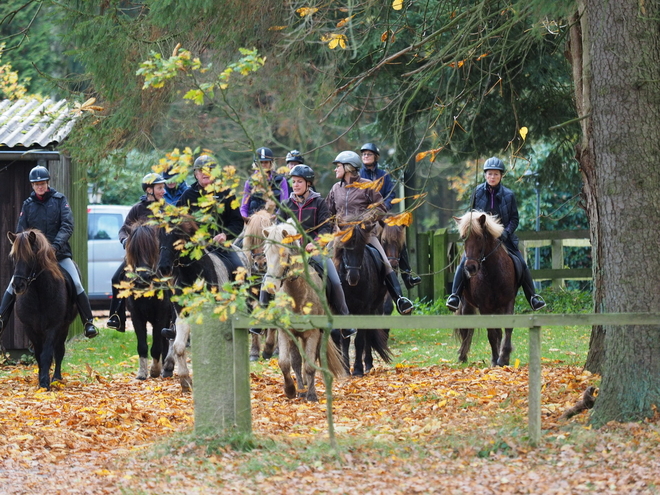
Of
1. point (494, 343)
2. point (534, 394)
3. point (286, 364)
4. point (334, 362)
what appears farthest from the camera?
point (494, 343)

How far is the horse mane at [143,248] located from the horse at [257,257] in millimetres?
1138

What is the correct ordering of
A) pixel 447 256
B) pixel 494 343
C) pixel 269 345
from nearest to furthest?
pixel 494 343 → pixel 269 345 → pixel 447 256

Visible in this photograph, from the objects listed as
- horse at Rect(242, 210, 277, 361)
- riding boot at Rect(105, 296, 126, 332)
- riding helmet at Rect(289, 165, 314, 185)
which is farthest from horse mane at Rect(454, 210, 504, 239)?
riding boot at Rect(105, 296, 126, 332)

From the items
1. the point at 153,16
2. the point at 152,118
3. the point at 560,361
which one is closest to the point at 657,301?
the point at 560,361

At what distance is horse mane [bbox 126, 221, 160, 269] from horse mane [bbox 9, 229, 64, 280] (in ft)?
2.99

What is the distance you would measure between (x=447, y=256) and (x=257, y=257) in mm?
8764

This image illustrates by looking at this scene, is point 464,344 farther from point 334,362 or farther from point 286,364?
point 286,364

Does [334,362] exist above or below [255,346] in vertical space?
above

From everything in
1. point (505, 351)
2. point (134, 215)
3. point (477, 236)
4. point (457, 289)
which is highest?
point (134, 215)

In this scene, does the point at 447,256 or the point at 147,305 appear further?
the point at 447,256

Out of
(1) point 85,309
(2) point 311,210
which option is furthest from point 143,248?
(2) point 311,210

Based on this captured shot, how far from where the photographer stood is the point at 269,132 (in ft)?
98.6

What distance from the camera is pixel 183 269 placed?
35.9 feet

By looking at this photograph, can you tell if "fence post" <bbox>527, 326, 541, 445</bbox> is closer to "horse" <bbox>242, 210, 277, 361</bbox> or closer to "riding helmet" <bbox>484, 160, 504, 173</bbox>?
"horse" <bbox>242, 210, 277, 361</bbox>
